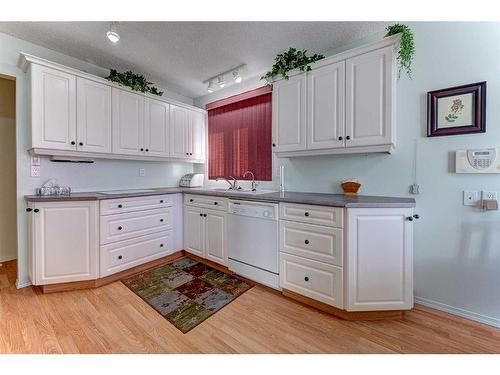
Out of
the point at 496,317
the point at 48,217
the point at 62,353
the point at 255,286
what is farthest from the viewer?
the point at 255,286

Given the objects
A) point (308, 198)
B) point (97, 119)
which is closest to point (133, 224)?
point (97, 119)

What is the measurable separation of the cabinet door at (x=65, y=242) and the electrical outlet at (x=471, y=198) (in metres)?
3.30

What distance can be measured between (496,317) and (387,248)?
3.05ft

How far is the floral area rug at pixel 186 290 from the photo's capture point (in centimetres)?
181

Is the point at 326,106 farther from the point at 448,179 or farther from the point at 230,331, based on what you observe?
the point at 230,331

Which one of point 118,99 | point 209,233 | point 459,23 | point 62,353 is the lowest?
point 62,353

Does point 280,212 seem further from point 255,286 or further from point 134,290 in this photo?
point 134,290

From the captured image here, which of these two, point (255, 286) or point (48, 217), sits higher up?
point (48, 217)

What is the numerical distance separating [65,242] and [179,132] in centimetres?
197

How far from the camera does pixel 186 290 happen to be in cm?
219

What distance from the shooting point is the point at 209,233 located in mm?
2725

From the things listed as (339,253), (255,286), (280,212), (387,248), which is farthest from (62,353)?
(387,248)

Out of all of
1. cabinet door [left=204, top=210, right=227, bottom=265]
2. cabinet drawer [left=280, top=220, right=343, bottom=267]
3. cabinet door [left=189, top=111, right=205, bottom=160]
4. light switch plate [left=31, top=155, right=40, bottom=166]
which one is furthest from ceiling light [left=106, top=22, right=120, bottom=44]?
cabinet drawer [left=280, top=220, right=343, bottom=267]

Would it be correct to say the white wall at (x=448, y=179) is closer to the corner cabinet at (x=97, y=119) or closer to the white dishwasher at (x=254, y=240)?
the white dishwasher at (x=254, y=240)
